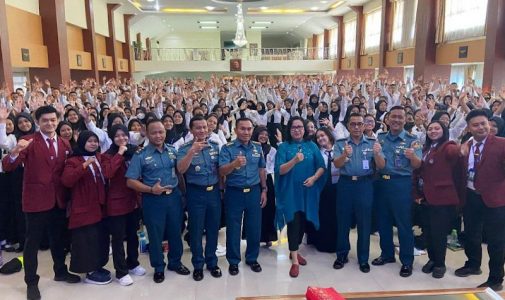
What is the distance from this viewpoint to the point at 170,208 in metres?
3.51

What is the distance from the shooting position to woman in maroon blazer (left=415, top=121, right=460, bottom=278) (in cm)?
350

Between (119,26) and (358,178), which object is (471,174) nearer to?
(358,178)

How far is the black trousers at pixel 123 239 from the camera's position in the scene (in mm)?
3533

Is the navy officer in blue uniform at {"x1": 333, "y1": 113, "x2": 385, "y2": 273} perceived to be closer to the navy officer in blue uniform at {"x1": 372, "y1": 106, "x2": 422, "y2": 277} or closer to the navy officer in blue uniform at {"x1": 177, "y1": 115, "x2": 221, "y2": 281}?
the navy officer in blue uniform at {"x1": 372, "y1": 106, "x2": 422, "y2": 277}

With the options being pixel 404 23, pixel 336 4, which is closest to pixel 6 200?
pixel 404 23

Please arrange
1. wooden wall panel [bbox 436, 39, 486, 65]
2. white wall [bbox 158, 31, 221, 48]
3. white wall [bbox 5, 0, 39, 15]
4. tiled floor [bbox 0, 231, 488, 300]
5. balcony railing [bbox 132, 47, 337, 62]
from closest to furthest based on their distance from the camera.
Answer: tiled floor [bbox 0, 231, 488, 300]
white wall [bbox 5, 0, 39, 15]
wooden wall panel [bbox 436, 39, 486, 65]
balcony railing [bbox 132, 47, 337, 62]
white wall [bbox 158, 31, 221, 48]

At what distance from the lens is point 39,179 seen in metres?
3.22

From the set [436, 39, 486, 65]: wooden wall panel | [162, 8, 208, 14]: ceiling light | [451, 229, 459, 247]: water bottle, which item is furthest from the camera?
[162, 8, 208, 14]: ceiling light

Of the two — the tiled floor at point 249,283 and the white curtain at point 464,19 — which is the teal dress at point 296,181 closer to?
the tiled floor at point 249,283

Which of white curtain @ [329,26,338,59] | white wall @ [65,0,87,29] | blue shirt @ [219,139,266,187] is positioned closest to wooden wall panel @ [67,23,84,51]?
white wall @ [65,0,87,29]

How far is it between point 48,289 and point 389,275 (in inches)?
121

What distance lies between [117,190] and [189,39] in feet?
97.1

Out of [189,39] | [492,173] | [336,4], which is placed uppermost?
[336,4]

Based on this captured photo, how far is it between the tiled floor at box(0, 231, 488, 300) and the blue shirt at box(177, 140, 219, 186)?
931 millimetres
